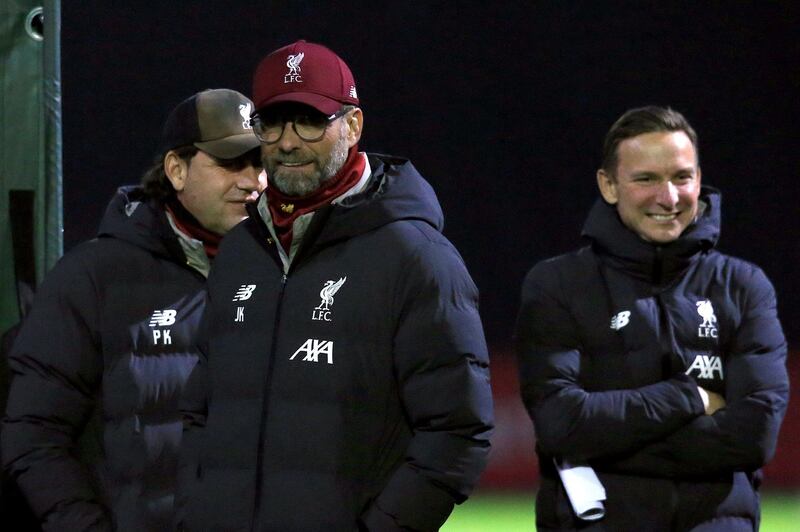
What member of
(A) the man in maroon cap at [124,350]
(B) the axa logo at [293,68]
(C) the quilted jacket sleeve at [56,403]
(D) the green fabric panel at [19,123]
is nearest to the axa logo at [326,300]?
(B) the axa logo at [293,68]

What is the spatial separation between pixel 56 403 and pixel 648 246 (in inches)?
44.6

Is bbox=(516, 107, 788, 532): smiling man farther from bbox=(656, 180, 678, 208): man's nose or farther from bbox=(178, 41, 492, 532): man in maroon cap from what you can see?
bbox=(178, 41, 492, 532): man in maroon cap

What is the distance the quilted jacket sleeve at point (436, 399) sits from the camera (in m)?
2.05

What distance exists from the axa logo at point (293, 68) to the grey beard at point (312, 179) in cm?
11

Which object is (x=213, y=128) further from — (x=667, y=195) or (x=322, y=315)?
(x=667, y=195)

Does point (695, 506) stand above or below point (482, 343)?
below

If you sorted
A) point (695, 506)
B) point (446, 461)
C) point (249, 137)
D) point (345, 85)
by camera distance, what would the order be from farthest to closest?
point (249, 137)
point (695, 506)
point (345, 85)
point (446, 461)

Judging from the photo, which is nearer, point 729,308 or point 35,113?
point 729,308

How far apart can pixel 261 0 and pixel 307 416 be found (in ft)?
11.2

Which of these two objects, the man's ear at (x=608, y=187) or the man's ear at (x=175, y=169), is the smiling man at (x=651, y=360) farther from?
the man's ear at (x=175, y=169)

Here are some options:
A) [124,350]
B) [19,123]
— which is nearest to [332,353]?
[124,350]

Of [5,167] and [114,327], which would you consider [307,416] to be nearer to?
[114,327]

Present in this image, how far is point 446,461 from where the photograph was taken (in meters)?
2.05

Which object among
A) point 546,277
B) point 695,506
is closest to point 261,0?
point 546,277
